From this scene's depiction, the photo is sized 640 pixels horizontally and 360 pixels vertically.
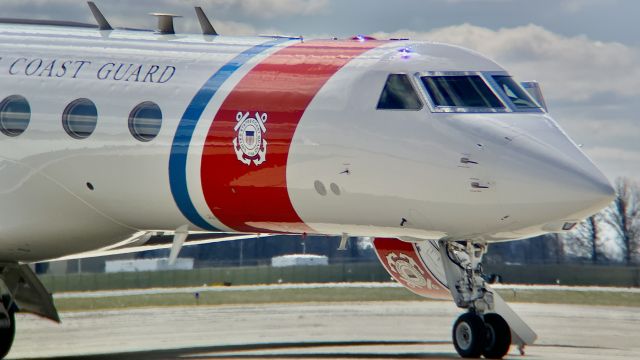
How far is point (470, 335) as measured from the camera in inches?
912

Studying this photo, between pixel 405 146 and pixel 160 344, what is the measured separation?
11122 mm

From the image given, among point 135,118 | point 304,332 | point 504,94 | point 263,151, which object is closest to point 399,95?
point 504,94

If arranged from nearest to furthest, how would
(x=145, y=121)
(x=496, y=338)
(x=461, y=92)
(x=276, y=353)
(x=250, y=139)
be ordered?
(x=461, y=92), (x=496, y=338), (x=250, y=139), (x=145, y=121), (x=276, y=353)

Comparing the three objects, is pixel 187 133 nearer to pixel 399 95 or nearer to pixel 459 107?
pixel 399 95

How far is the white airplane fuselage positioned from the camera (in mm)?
21812

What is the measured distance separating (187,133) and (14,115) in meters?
3.27

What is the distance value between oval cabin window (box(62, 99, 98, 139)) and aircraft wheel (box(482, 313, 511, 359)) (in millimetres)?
7089

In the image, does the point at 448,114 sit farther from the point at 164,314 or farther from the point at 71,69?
the point at 164,314

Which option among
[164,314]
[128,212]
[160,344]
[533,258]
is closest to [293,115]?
[128,212]

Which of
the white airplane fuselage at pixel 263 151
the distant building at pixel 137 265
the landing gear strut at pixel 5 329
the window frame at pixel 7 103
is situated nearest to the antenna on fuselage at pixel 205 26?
the white airplane fuselage at pixel 263 151

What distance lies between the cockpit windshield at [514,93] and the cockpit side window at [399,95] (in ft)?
4.28

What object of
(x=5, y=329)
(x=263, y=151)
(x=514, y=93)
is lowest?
(x=5, y=329)

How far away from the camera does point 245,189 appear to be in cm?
2366

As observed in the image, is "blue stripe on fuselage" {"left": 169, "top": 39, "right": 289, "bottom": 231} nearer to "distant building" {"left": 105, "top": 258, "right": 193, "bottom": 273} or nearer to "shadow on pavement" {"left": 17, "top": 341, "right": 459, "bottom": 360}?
"shadow on pavement" {"left": 17, "top": 341, "right": 459, "bottom": 360}
